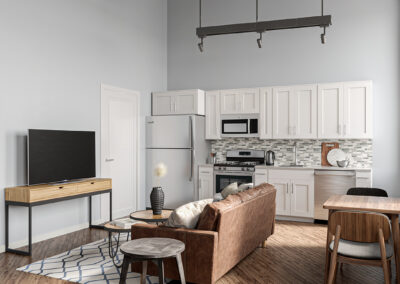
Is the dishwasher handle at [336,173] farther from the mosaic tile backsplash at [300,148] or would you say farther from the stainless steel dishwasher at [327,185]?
the mosaic tile backsplash at [300,148]

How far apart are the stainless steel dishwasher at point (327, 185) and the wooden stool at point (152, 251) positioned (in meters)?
3.57

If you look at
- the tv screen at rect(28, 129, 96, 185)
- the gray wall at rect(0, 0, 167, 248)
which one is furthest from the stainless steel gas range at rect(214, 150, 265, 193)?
the tv screen at rect(28, 129, 96, 185)

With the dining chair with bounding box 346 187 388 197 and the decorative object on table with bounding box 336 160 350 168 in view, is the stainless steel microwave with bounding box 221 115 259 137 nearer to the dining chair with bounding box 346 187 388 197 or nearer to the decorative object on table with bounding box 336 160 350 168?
the decorative object on table with bounding box 336 160 350 168

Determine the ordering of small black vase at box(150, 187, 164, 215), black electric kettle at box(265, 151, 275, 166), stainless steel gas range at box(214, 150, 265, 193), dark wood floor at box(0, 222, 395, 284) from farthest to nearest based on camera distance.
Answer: black electric kettle at box(265, 151, 275, 166) → stainless steel gas range at box(214, 150, 265, 193) → small black vase at box(150, 187, 164, 215) → dark wood floor at box(0, 222, 395, 284)

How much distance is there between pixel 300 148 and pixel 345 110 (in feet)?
3.42

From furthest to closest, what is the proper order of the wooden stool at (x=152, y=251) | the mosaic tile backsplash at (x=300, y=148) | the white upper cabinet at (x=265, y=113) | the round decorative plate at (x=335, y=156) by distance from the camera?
the white upper cabinet at (x=265, y=113) → the round decorative plate at (x=335, y=156) → the mosaic tile backsplash at (x=300, y=148) → the wooden stool at (x=152, y=251)

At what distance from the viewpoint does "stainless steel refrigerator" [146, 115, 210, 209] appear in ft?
22.4

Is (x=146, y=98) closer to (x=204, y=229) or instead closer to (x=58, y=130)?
(x=58, y=130)

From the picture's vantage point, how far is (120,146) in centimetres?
651

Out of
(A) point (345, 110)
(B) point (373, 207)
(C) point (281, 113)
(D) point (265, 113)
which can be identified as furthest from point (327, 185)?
(B) point (373, 207)

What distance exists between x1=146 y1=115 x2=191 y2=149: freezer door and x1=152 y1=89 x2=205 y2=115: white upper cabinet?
258 mm

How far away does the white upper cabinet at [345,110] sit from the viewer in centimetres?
600

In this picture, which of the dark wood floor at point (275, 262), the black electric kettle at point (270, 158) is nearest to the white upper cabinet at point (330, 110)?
the black electric kettle at point (270, 158)

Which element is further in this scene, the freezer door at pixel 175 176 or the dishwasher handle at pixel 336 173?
the freezer door at pixel 175 176
